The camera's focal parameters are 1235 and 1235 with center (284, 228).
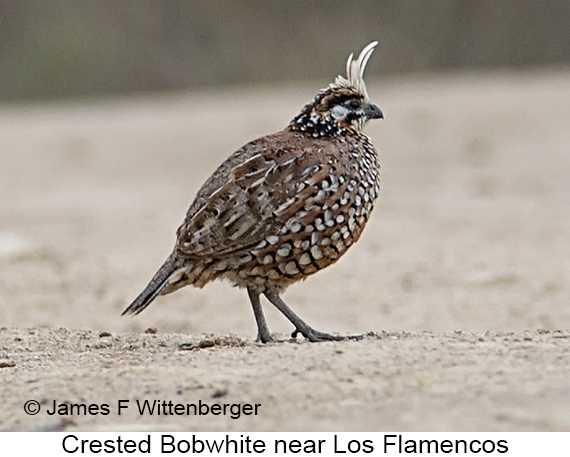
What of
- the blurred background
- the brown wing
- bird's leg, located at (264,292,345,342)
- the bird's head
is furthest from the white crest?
the blurred background

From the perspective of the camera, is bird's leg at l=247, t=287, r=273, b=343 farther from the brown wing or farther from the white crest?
the white crest

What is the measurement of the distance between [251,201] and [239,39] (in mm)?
23099

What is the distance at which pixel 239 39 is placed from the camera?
2922cm

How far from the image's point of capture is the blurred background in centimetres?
2834

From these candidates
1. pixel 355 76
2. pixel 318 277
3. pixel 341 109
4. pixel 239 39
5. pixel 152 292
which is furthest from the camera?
pixel 239 39

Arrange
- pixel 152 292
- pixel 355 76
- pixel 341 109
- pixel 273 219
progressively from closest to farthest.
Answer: pixel 273 219 → pixel 152 292 → pixel 341 109 → pixel 355 76

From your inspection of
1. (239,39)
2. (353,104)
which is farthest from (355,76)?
(239,39)

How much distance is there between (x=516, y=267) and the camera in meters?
11.2

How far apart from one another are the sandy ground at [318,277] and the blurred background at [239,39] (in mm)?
3203

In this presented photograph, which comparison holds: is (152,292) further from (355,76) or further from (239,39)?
(239,39)

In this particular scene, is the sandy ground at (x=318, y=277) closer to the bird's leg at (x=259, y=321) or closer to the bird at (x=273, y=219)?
the bird's leg at (x=259, y=321)

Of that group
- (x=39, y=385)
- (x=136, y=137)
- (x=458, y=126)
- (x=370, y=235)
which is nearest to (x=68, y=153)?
(x=136, y=137)

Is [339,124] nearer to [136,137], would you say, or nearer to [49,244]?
[49,244]

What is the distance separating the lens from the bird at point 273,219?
6.50m
